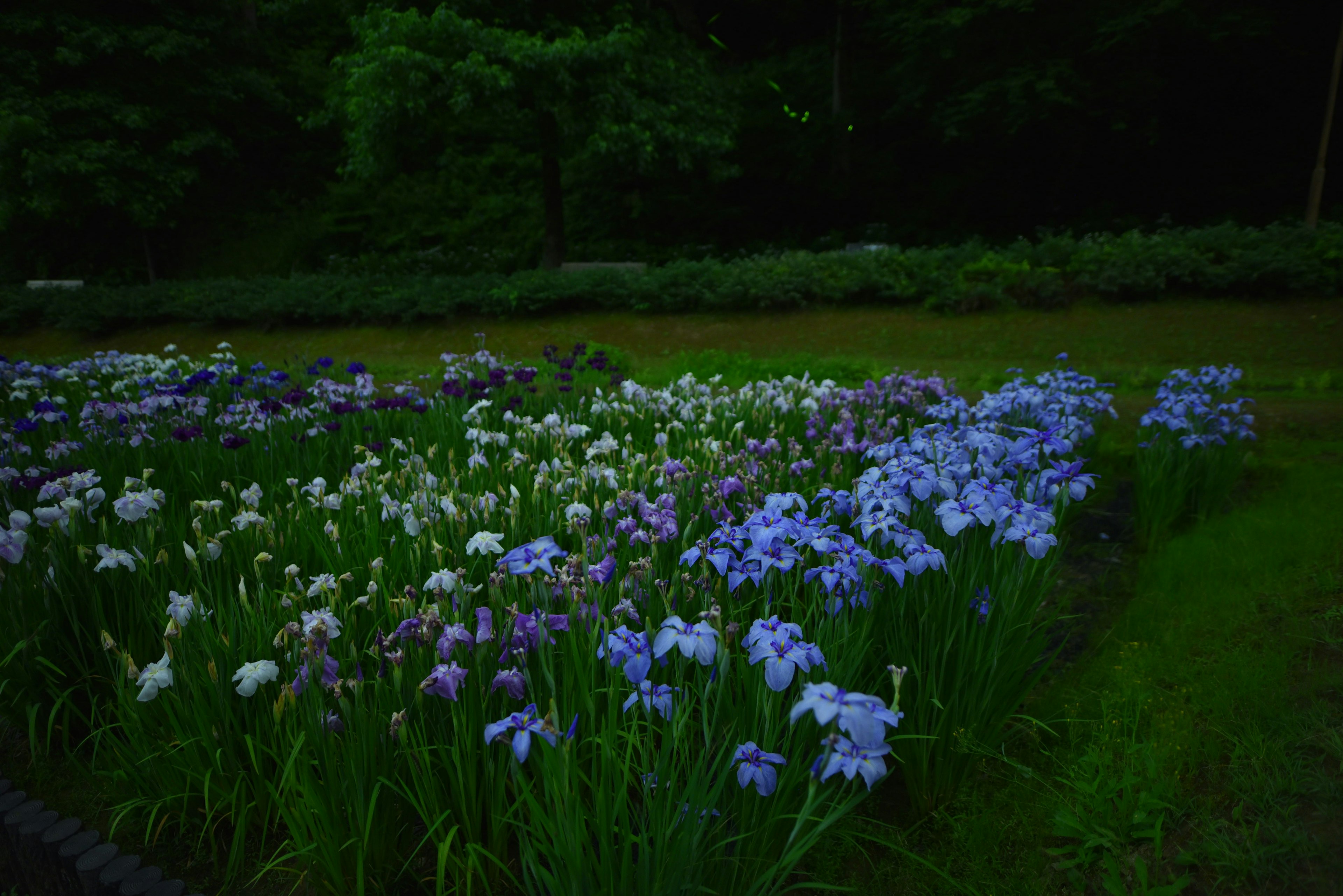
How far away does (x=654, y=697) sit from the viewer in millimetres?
1727

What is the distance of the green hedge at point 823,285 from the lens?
33.9ft

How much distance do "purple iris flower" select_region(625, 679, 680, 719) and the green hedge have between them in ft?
33.3

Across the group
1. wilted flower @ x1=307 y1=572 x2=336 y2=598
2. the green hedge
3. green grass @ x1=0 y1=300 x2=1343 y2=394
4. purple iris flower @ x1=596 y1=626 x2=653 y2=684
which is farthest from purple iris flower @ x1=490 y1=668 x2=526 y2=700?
the green hedge

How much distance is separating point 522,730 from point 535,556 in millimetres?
530

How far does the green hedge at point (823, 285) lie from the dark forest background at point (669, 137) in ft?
9.07

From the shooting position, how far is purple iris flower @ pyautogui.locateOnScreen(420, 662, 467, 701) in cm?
169

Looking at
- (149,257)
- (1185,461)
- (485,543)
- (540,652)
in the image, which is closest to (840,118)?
(149,257)

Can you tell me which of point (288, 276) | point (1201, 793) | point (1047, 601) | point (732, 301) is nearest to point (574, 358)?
point (1047, 601)

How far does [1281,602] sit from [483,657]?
A: 3.23m

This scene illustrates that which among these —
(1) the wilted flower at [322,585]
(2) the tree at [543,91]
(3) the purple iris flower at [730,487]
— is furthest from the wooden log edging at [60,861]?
(2) the tree at [543,91]

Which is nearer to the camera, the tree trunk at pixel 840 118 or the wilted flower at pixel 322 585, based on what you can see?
the wilted flower at pixel 322 585

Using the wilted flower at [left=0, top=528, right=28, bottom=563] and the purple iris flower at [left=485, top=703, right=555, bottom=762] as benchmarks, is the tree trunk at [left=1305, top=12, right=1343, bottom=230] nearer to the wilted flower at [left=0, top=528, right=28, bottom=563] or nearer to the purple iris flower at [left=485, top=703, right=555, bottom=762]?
the purple iris flower at [left=485, top=703, right=555, bottom=762]

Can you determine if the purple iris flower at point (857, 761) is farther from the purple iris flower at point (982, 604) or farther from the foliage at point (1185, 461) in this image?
the foliage at point (1185, 461)

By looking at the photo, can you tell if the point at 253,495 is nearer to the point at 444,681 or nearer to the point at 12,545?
the point at 12,545
